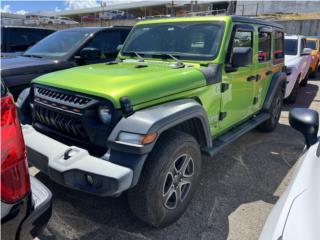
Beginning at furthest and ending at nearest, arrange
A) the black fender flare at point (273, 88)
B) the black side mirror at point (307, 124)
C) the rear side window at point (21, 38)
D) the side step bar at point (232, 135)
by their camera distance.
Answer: the rear side window at point (21, 38) → the black fender flare at point (273, 88) → the side step bar at point (232, 135) → the black side mirror at point (307, 124)

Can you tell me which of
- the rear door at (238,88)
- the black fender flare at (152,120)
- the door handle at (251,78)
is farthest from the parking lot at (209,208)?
the door handle at (251,78)

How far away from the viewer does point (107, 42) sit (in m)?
6.01

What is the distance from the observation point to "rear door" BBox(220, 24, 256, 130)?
139 inches

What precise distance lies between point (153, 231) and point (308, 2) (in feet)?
132

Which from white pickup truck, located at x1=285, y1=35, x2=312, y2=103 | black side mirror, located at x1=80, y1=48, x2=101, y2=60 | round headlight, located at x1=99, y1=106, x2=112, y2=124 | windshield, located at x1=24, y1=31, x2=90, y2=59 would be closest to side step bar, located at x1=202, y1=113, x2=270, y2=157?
round headlight, located at x1=99, y1=106, x2=112, y2=124

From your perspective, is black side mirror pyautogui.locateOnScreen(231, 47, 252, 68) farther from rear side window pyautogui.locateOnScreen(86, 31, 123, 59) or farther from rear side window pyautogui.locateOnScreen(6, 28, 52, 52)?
rear side window pyautogui.locateOnScreen(6, 28, 52, 52)

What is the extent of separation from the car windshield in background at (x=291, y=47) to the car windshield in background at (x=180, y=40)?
6.11 m

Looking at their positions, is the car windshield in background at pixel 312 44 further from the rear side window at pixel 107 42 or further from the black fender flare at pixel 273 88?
the rear side window at pixel 107 42

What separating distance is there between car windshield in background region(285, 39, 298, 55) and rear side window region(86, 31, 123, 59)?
5.20m

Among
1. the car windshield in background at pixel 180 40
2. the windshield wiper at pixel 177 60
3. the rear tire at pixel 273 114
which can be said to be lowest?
the rear tire at pixel 273 114

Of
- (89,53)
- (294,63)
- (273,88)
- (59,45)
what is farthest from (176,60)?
(294,63)

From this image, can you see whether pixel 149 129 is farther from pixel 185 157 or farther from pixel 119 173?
pixel 185 157

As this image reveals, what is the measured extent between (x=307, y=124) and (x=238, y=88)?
1.65 metres

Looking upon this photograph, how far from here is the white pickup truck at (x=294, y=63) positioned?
7.07 metres
